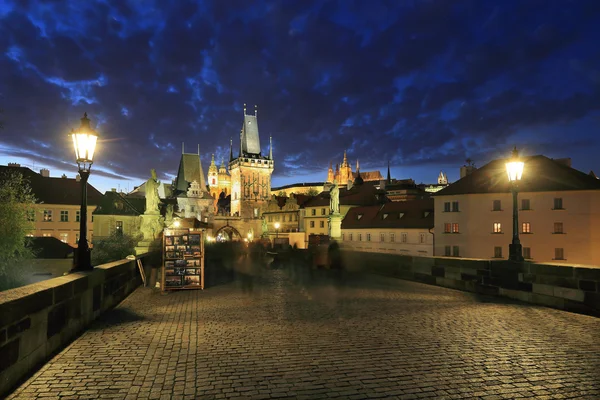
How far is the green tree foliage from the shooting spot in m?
29.3

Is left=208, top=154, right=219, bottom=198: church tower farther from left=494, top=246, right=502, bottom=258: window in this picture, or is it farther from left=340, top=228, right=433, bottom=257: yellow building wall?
left=494, top=246, right=502, bottom=258: window

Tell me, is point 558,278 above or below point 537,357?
above

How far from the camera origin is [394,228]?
5266 centimetres

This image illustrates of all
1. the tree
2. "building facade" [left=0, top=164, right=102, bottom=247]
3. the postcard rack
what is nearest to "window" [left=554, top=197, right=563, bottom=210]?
the postcard rack

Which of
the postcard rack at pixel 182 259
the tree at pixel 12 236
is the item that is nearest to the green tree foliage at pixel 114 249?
the tree at pixel 12 236

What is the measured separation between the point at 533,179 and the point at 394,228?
16.8 m

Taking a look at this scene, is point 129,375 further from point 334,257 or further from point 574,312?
point 334,257

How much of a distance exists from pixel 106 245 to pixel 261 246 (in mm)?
20526

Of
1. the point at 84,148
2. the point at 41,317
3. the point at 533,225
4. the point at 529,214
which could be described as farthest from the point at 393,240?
the point at 41,317

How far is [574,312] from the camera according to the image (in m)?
9.35

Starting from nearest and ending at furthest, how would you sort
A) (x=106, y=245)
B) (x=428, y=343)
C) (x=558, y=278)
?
(x=428, y=343) < (x=558, y=278) < (x=106, y=245)

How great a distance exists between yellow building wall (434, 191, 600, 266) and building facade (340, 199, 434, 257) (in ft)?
9.29

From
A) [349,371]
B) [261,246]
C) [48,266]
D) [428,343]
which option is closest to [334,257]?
[428,343]

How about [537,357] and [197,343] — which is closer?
[537,357]
